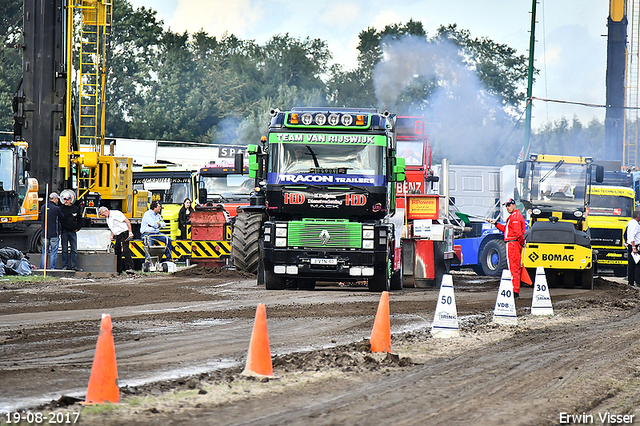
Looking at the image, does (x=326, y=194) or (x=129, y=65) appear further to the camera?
(x=129, y=65)

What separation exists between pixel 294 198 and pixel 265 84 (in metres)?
57.0

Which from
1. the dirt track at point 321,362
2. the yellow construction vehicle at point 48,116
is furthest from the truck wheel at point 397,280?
the yellow construction vehicle at point 48,116

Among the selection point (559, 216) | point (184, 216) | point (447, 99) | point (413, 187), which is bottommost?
point (184, 216)

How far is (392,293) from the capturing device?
1764cm

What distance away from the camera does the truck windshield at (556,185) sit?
21.9 metres

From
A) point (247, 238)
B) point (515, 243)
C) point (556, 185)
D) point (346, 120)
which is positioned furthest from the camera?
point (556, 185)

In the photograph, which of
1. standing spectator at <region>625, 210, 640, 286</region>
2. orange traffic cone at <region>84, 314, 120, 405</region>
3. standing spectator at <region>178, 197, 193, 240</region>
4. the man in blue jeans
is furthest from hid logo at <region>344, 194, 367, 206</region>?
standing spectator at <region>178, 197, 193, 240</region>

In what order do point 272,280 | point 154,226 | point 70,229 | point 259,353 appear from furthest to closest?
point 154,226
point 70,229
point 272,280
point 259,353

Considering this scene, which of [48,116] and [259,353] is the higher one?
[48,116]

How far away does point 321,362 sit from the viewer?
27.1ft

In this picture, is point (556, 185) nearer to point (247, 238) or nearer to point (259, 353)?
point (247, 238)

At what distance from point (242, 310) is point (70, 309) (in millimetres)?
2620

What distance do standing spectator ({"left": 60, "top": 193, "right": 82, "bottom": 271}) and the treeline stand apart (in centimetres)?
2998

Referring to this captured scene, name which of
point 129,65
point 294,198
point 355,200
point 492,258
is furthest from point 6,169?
point 129,65
